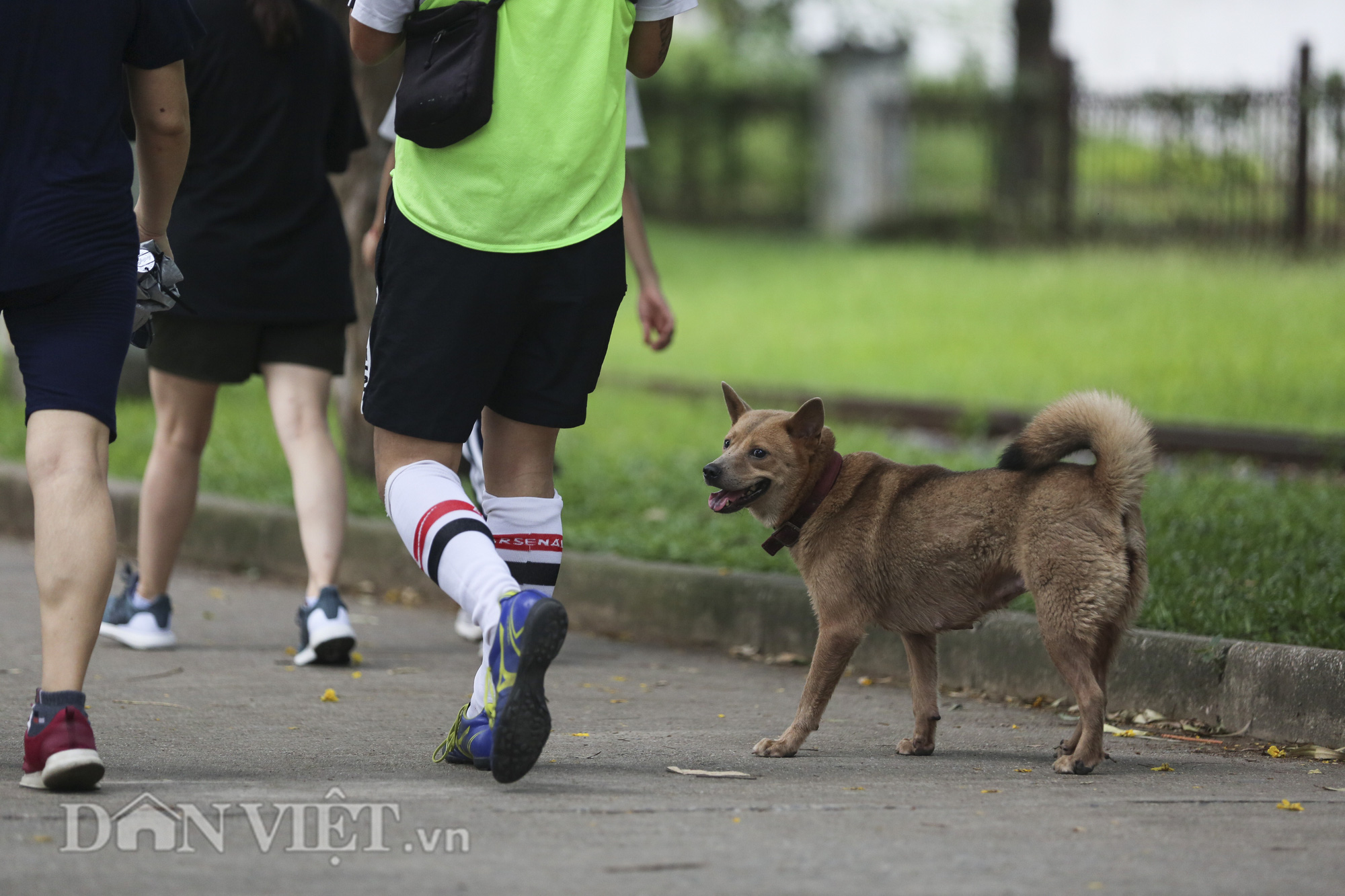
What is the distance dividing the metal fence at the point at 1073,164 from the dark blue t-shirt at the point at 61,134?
1394cm

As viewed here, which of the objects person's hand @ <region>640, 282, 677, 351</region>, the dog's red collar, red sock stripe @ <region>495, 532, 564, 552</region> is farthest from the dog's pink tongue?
person's hand @ <region>640, 282, 677, 351</region>

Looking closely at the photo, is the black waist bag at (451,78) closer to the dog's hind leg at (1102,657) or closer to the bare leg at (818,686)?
the bare leg at (818,686)

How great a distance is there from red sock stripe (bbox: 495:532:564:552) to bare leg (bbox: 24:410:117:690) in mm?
809

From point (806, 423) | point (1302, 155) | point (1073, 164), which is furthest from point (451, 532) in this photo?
point (1073, 164)

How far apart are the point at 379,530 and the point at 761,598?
1799 millimetres

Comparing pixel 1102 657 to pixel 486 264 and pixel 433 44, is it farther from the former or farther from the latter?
pixel 433 44

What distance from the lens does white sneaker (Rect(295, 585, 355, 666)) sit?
4801 mm

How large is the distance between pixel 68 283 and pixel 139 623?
6.96ft

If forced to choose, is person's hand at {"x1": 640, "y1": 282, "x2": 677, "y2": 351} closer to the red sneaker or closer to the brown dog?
the brown dog

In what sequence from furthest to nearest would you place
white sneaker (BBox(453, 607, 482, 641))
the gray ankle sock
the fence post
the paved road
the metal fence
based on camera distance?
the metal fence, the fence post, white sneaker (BBox(453, 607, 482, 641)), the gray ankle sock, the paved road

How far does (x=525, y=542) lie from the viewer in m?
3.57

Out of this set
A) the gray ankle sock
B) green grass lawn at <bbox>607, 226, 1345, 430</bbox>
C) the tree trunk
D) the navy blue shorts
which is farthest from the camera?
green grass lawn at <bbox>607, 226, 1345, 430</bbox>

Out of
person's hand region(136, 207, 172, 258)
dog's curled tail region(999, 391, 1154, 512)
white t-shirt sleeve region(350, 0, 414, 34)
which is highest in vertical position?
white t-shirt sleeve region(350, 0, 414, 34)

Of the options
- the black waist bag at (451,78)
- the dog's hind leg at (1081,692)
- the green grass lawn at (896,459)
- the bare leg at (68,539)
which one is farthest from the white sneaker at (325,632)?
the dog's hind leg at (1081,692)
